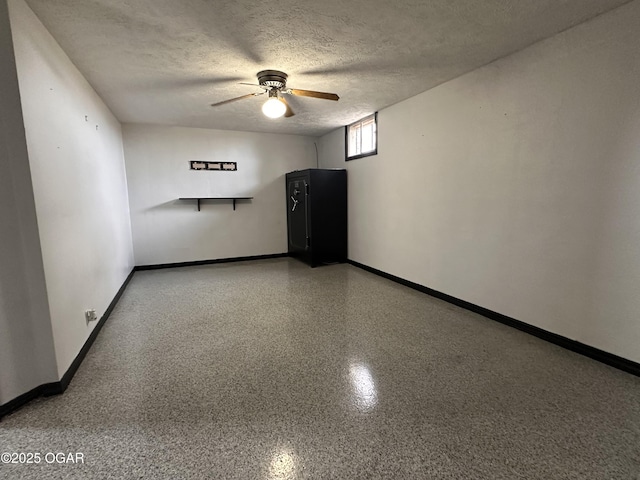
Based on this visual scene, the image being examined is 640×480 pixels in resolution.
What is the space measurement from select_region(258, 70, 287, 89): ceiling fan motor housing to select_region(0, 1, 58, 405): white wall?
5.85 feet

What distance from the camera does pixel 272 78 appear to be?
2.95 m

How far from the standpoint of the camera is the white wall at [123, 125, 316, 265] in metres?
5.07

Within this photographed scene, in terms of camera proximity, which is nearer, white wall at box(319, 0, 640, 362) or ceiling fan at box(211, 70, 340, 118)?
white wall at box(319, 0, 640, 362)

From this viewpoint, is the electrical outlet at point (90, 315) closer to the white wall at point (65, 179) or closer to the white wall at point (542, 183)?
the white wall at point (65, 179)

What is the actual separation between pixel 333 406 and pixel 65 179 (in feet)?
8.41

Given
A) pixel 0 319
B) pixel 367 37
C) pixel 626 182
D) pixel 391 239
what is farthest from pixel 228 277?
pixel 626 182

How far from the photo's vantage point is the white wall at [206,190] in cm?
507

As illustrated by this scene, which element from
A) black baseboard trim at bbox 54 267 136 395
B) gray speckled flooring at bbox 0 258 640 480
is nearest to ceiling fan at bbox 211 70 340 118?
gray speckled flooring at bbox 0 258 640 480

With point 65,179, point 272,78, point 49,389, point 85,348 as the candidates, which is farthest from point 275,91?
point 49,389

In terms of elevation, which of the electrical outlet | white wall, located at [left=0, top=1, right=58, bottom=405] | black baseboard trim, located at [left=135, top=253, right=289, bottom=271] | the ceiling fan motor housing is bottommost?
black baseboard trim, located at [left=135, top=253, right=289, bottom=271]

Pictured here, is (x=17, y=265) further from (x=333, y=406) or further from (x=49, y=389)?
(x=333, y=406)

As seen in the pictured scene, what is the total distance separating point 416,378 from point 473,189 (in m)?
2.05

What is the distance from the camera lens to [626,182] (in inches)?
81.0

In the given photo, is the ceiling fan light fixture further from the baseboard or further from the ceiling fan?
the baseboard
